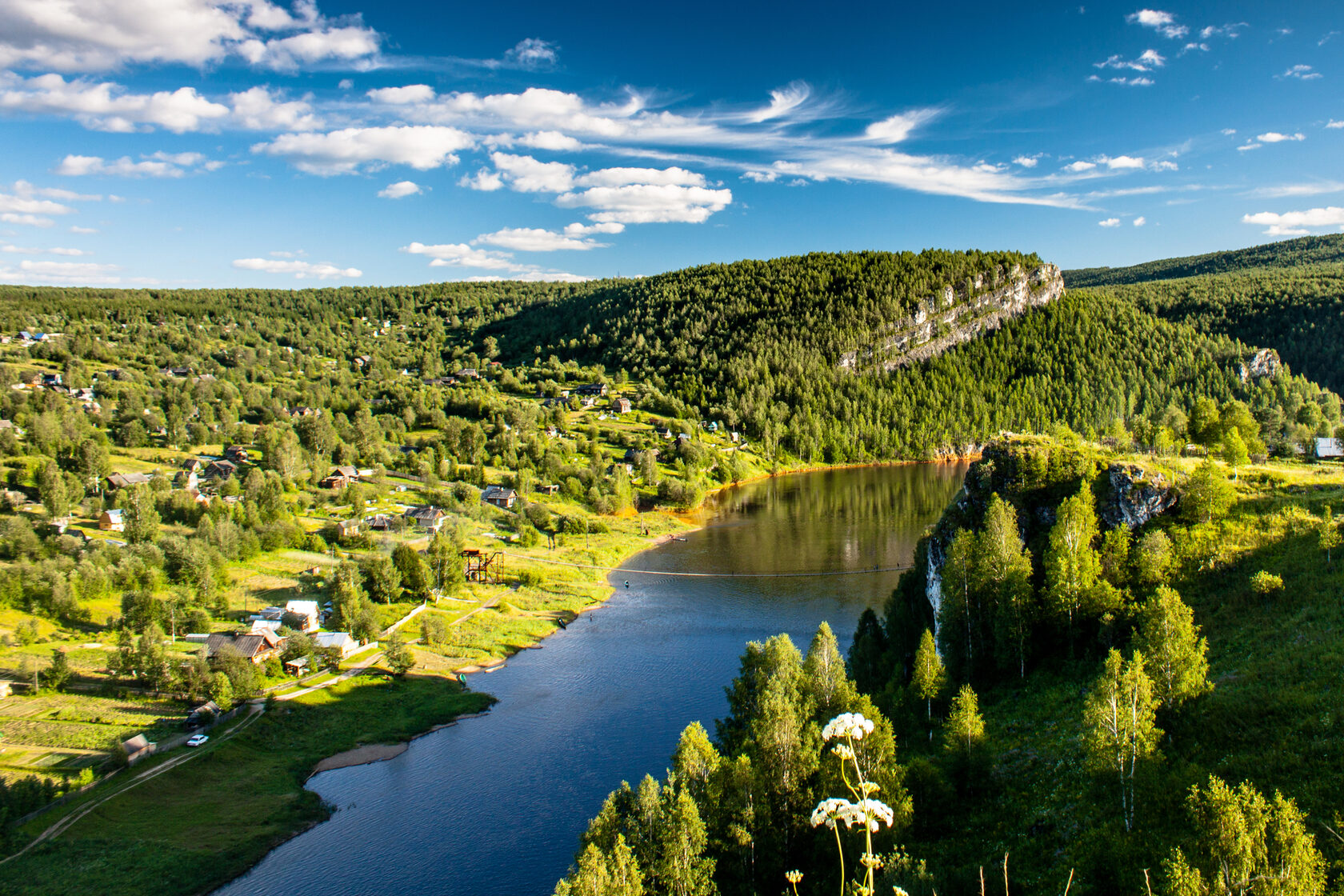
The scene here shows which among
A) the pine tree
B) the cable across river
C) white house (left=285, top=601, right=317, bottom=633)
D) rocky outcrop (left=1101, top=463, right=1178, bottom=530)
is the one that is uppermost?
rocky outcrop (left=1101, top=463, right=1178, bottom=530)

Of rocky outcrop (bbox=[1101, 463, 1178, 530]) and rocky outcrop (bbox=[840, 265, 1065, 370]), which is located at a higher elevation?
rocky outcrop (bbox=[840, 265, 1065, 370])

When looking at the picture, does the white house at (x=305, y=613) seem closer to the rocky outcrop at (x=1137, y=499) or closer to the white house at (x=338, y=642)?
the white house at (x=338, y=642)

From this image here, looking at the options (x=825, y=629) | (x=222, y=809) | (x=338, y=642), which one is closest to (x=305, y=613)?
(x=338, y=642)

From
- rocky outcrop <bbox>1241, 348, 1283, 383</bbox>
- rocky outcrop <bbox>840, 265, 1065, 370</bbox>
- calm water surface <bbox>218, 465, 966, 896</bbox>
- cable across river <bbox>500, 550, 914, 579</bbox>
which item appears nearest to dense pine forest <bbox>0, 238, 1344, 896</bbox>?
rocky outcrop <bbox>1241, 348, 1283, 383</bbox>

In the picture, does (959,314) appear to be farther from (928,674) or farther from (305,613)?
(305,613)

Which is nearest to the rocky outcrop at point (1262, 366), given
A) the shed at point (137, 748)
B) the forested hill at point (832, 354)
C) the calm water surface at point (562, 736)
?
the forested hill at point (832, 354)

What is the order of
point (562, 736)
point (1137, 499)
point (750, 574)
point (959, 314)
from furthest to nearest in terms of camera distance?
point (959, 314) < point (750, 574) < point (562, 736) < point (1137, 499)

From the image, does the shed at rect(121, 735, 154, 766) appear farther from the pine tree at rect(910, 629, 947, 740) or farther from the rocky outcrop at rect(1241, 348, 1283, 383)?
the rocky outcrop at rect(1241, 348, 1283, 383)
